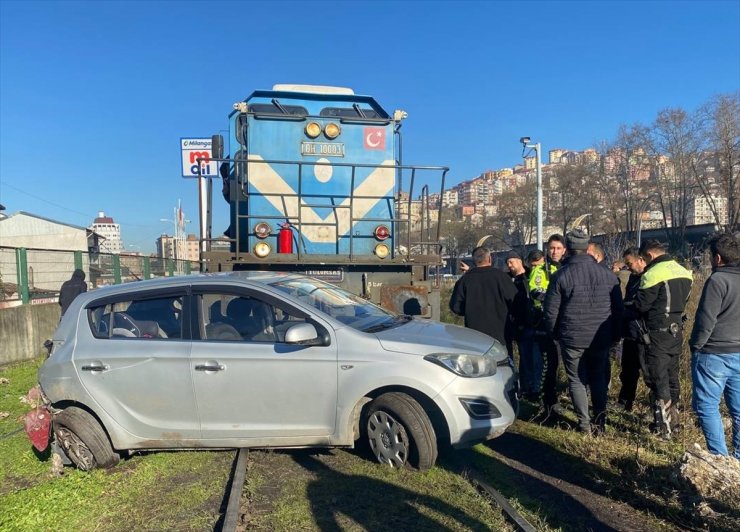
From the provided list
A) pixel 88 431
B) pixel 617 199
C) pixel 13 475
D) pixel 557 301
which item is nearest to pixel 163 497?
pixel 88 431

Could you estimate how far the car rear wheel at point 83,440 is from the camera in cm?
477

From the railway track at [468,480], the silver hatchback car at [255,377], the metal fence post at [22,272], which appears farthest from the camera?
the metal fence post at [22,272]

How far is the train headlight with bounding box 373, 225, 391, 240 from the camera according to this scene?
8625mm

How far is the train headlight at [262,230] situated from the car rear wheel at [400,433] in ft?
13.8

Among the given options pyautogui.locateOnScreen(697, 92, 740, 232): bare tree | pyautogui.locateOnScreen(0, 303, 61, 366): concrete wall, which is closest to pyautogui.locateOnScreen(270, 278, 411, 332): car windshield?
pyautogui.locateOnScreen(0, 303, 61, 366): concrete wall

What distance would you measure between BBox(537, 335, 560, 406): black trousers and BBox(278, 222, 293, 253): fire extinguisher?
12.1ft

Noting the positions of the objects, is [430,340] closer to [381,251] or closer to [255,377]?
[255,377]

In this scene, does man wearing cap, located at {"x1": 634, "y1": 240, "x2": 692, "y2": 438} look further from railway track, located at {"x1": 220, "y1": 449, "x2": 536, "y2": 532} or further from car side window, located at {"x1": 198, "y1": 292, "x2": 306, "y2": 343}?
car side window, located at {"x1": 198, "y1": 292, "x2": 306, "y2": 343}

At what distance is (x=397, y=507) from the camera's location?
393 centimetres

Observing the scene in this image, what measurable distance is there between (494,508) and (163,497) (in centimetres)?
247

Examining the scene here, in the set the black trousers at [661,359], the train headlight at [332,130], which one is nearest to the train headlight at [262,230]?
the train headlight at [332,130]

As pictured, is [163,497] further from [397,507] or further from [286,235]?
[286,235]

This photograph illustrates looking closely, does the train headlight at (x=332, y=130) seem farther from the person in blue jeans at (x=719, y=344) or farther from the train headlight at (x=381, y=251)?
the person in blue jeans at (x=719, y=344)

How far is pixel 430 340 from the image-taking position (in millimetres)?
4699
